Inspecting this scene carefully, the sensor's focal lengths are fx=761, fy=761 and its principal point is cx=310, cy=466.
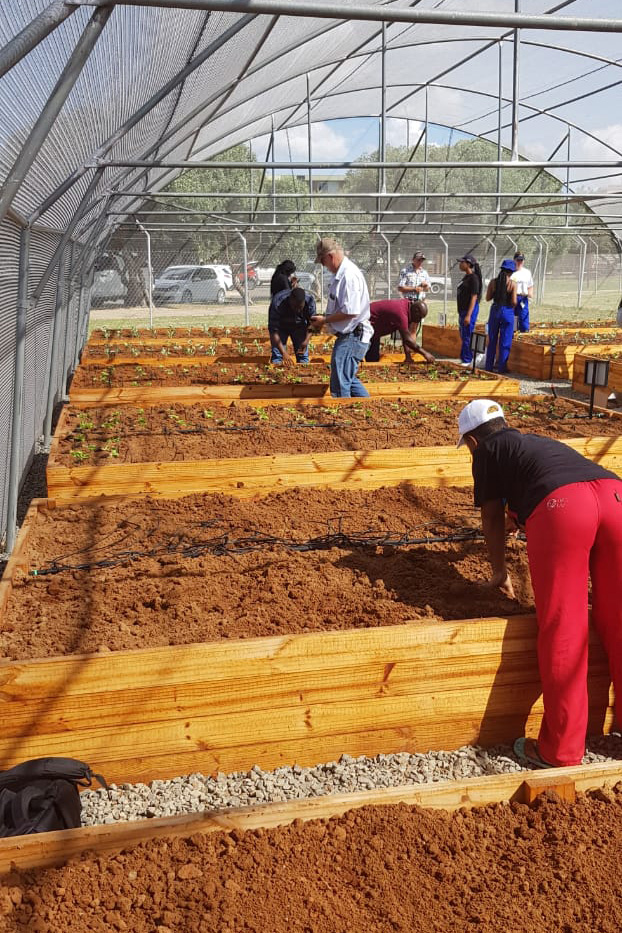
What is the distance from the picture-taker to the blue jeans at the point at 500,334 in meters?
11.1

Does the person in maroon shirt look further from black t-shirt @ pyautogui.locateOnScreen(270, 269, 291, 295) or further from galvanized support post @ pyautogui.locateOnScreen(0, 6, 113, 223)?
galvanized support post @ pyautogui.locateOnScreen(0, 6, 113, 223)

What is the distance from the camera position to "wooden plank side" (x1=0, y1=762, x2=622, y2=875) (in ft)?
6.96

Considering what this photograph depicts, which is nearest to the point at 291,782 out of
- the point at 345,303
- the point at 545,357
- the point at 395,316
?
the point at 345,303

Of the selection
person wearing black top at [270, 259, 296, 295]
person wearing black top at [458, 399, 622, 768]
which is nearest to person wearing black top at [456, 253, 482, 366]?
person wearing black top at [270, 259, 296, 295]

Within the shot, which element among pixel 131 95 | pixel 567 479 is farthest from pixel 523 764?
pixel 131 95

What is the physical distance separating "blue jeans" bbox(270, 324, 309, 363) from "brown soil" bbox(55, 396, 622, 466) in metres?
3.02

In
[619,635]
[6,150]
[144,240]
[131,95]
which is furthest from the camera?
[144,240]

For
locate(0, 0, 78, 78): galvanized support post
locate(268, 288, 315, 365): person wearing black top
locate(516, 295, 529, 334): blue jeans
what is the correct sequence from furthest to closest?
locate(516, 295, 529, 334): blue jeans, locate(268, 288, 315, 365): person wearing black top, locate(0, 0, 78, 78): galvanized support post

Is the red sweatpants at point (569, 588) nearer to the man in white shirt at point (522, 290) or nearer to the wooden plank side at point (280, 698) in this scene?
the wooden plank side at point (280, 698)

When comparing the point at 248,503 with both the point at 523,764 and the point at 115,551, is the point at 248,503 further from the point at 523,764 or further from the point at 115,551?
the point at 523,764

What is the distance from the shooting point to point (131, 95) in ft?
20.0

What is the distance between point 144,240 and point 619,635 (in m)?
19.8

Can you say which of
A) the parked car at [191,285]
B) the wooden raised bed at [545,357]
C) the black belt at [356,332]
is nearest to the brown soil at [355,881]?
the black belt at [356,332]

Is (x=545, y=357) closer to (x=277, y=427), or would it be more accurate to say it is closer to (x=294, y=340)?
(x=294, y=340)
